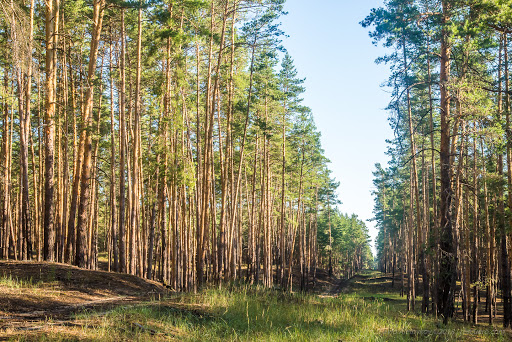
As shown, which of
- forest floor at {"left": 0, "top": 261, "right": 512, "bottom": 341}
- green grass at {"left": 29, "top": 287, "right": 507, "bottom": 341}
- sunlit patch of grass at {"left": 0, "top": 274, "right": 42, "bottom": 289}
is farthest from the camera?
sunlit patch of grass at {"left": 0, "top": 274, "right": 42, "bottom": 289}

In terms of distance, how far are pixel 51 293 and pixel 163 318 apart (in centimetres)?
395

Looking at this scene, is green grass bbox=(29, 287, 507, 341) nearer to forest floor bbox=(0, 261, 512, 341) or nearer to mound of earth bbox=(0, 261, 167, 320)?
forest floor bbox=(0, 261, 512, 341)

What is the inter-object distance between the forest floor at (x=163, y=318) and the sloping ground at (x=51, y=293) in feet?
0.05

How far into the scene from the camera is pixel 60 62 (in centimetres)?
2064

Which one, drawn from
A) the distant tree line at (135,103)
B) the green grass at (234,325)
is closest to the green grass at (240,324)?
the green grass at (234,325)

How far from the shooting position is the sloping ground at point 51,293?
6.70 meters

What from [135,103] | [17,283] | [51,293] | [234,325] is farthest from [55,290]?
[135,103]

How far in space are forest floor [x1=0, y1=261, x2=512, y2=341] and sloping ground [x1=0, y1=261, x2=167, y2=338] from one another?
0.6 inches

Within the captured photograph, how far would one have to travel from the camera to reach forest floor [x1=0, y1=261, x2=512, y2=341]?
5.82 metres

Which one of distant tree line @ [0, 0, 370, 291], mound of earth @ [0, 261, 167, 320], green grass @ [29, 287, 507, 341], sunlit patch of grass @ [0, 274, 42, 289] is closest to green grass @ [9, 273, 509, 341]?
green grass @ [29, 287, 507, 341]

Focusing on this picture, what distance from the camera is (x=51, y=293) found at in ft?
29.7

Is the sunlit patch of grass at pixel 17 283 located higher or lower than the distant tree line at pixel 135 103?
lower

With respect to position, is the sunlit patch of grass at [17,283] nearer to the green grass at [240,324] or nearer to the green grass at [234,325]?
the green grass at [234,325]

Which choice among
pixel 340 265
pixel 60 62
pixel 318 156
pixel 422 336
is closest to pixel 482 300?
pixel 318 156
